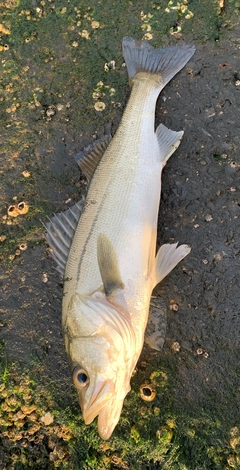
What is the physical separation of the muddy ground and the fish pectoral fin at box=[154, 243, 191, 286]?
24 centimetres

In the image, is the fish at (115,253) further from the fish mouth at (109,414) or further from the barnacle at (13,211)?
the barnacle at (13,211)

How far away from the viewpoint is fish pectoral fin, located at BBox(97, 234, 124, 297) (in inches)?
107

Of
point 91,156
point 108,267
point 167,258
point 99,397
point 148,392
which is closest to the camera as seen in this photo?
point 99,397

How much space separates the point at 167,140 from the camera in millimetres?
3266

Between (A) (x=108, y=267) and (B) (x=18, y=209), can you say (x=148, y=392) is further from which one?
(B) (x=18, y=209)

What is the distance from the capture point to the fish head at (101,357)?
8.29ft

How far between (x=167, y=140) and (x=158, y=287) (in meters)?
1.20

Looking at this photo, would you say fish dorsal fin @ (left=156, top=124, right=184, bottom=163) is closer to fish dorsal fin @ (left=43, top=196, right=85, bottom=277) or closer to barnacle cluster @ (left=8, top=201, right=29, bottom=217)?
fish dorsal fin @ (left=43, top=196, right=85, bottom=277)

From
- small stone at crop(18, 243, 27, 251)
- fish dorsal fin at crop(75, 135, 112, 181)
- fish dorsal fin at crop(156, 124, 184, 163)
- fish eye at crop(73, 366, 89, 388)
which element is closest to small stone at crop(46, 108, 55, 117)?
fish dorsal fin at crop(75, 135, 112, 181)

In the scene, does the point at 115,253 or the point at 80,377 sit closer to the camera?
the point at 80,377

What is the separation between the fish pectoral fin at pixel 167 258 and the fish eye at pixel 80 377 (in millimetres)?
826

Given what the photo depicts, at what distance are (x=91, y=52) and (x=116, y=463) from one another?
3.54 metres

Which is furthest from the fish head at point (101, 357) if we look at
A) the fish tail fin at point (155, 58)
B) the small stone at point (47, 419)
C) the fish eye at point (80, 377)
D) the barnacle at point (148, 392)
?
the fish tail fin at point (155, 58)

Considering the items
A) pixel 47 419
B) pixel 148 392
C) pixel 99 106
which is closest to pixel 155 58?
pixel 99 106
